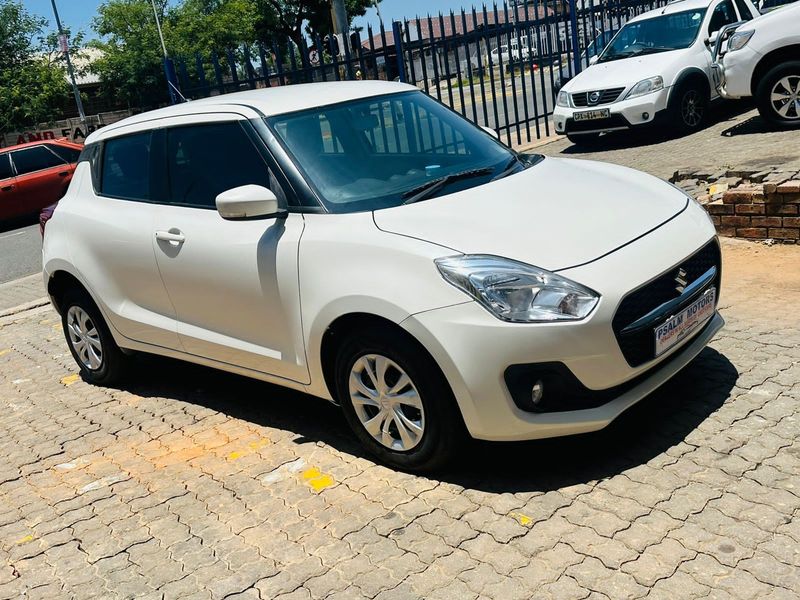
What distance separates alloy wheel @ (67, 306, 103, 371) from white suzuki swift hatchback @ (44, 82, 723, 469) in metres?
0.37

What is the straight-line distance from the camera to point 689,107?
1166 cm

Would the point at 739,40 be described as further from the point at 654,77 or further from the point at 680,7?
the point at 680,7

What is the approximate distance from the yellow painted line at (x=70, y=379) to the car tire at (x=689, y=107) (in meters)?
8.61

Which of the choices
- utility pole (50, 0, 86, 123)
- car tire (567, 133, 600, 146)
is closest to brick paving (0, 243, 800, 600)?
car tire (567, 133, 600, 146)

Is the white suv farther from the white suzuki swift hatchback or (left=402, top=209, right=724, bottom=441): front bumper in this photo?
(left=402, top=209, right=724, bottom=441): front bumper

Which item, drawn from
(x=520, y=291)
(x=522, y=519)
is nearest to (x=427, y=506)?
(x=522, y=519)

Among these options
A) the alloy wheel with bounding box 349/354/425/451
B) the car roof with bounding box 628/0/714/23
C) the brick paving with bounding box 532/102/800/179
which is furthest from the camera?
the car roof with bounding box 628/0/714/23

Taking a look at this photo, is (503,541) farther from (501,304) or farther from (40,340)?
(40,340)

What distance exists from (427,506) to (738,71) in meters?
8.45

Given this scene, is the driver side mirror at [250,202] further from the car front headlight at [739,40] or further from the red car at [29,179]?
the red car at [29,179]

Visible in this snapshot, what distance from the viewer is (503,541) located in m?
3.21

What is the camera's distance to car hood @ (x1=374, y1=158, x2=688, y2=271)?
3.48 meters

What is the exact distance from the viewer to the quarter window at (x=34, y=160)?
17.6 meters

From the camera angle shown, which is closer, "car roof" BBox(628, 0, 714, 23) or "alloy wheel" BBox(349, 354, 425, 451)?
"alloy wheel" BBox(349, 354, 425, 451)
